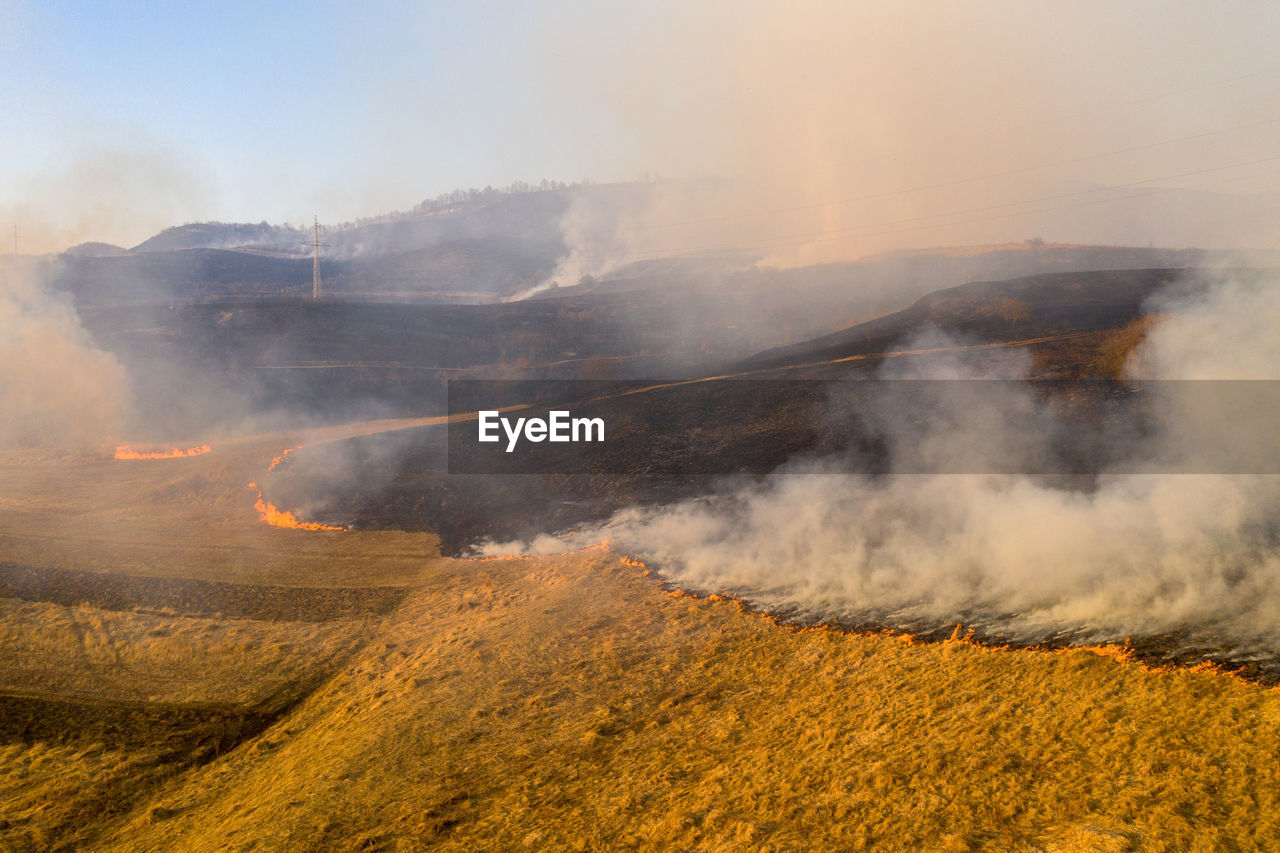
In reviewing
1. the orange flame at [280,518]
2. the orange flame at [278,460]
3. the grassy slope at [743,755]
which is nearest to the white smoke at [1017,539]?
the grassy slope at [743,755]

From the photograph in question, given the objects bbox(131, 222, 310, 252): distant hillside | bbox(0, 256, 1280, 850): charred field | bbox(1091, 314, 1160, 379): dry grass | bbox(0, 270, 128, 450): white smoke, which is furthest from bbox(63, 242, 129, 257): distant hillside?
bbox(1091, 314, 1160, 379): dry grass

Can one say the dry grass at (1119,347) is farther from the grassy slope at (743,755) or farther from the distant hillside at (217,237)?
the distant hillside at (217,237)

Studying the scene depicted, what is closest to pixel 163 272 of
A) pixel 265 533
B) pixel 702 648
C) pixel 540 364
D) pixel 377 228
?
pixel 540 364

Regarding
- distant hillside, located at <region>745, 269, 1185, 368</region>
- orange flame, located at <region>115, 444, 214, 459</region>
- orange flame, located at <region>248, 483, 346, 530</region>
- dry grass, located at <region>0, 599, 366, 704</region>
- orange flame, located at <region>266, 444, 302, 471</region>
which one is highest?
distant hillside, located at <region>745, 269, 1185, 368</region>

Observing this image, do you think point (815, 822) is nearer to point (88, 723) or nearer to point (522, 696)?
point (522, 696)

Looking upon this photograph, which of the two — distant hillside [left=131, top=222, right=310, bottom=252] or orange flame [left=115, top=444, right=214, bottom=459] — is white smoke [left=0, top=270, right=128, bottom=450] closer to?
orange flame [left=115, top=444, right=214, bottom=459]

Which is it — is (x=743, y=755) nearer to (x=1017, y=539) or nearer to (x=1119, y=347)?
(x=1017, y=539)

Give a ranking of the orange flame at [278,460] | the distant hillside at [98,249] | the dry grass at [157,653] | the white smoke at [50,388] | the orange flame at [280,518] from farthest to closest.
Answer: the distant hillside at [98,249] < the white smoke at [50,388] < the orange flame at [278,460] < the orange flame at [280,518] < the dry grass at [157,653]
